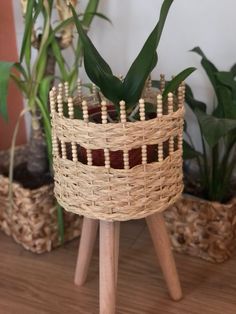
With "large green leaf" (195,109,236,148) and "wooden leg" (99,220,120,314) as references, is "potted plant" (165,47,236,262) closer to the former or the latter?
"large green leaf" (195,109,236,148)

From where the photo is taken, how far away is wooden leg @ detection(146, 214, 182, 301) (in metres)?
0.89

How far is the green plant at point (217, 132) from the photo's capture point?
854mm

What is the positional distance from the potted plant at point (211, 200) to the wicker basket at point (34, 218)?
292mm

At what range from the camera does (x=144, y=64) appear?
2.42 feet

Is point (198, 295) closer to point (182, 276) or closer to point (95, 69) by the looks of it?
point (182, 276)

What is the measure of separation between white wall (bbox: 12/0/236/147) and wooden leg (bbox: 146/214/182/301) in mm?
448

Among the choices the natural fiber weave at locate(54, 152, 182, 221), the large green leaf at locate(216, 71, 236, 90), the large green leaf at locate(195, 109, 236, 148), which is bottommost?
the natural fiber weave at locate(54, 152, 182, 221)

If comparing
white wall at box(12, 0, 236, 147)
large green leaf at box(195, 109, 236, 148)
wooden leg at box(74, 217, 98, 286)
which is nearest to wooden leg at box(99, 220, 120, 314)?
wooden leg at box(74, 217, 98, 286)

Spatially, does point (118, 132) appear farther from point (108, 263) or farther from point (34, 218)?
point (34, 218)

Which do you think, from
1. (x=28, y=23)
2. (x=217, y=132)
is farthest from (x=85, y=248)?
(x=28, y=23)

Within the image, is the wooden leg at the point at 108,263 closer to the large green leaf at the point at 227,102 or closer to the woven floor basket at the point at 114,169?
the woven floor basket at the point at 114,169

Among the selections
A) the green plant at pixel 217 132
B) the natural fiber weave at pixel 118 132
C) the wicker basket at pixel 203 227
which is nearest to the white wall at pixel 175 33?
the green plant at pixel 217 132

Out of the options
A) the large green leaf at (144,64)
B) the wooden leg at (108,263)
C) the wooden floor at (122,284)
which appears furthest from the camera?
the wooden floor at (122,284)

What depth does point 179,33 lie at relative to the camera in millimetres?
1166
